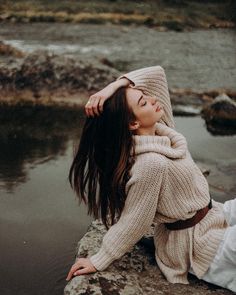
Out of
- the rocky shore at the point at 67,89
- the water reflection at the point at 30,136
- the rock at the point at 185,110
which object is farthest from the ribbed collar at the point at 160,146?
the rock at the point at 185,110

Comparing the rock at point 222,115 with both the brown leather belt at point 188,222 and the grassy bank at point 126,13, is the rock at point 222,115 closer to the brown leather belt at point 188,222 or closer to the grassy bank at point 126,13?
the brown leather belt at point 188,222

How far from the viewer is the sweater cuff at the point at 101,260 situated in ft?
8.23

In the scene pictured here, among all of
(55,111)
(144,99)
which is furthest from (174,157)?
(55,111)

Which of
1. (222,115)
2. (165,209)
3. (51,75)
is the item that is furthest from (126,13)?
(165,209)

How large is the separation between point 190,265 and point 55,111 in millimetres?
5609

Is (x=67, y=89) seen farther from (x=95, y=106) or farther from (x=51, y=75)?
(x=95, y=106)

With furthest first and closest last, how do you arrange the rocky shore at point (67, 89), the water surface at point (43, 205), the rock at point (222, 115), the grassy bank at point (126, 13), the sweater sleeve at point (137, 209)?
the grassy bank at point (126, 13), the rocky shore at point (67, 89), the rock at point (222, 115), the water surface at point (43, 205), the sweater sleeve at point (137, 209)

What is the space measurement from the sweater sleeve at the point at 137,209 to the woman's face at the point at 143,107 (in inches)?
8.5

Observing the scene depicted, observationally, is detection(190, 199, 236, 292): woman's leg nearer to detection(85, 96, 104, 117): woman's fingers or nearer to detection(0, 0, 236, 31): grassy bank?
detection(85, 96, 104, 117): woman's fingers

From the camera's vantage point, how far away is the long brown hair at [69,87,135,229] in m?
2.47

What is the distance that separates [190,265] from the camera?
262 cm

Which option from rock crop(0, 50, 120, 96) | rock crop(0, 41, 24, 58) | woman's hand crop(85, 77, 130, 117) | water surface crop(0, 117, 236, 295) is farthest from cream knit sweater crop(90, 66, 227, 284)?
rock crop(0, 41, 24, 58)

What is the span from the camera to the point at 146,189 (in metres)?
2.41

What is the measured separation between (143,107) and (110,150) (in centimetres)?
27
